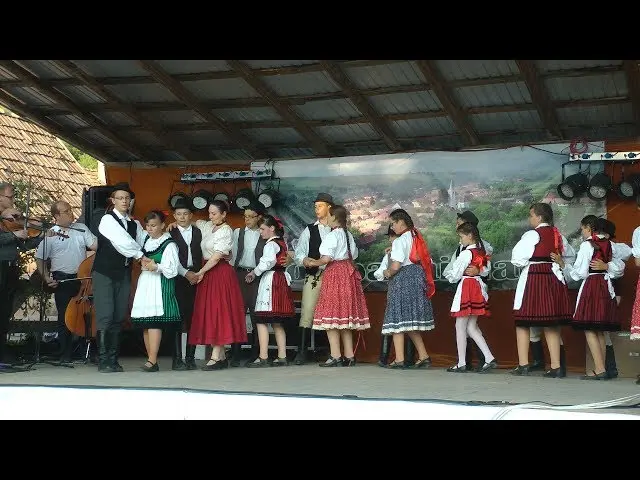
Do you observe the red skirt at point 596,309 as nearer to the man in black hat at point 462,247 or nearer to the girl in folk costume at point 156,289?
the man in black hat at point 462,247

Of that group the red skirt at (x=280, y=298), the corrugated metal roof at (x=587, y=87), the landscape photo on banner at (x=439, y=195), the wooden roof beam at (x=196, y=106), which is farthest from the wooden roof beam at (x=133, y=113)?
the corrugated metal roof at (x=587, y=87)

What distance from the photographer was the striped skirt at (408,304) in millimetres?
8797

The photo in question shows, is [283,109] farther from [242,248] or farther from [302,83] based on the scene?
[242,248]

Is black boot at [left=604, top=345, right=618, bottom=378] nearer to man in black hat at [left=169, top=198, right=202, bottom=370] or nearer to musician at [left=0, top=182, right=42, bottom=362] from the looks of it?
man in black hat at [left=169, top=198, right=202, bottom=370]

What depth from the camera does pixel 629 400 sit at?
222 inches

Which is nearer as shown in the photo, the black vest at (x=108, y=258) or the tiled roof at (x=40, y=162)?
the black vest at (x=108, y=258)

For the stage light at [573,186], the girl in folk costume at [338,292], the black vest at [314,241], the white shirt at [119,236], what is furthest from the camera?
the black vest at [314,241]

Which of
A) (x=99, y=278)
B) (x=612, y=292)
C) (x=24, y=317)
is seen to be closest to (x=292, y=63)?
(x=99, y=278)

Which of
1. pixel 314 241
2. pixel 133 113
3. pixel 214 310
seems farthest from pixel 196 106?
pixel 214 310

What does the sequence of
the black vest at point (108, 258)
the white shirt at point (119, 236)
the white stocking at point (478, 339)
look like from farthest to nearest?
the white stocking at point (478, 339) → the black vest at point (108, 258) → the white shirt at point (119, 236)

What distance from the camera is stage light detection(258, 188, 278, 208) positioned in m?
10.4

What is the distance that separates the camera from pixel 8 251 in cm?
805

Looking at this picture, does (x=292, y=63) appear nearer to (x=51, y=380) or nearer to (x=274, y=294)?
(x=274, y=294)
